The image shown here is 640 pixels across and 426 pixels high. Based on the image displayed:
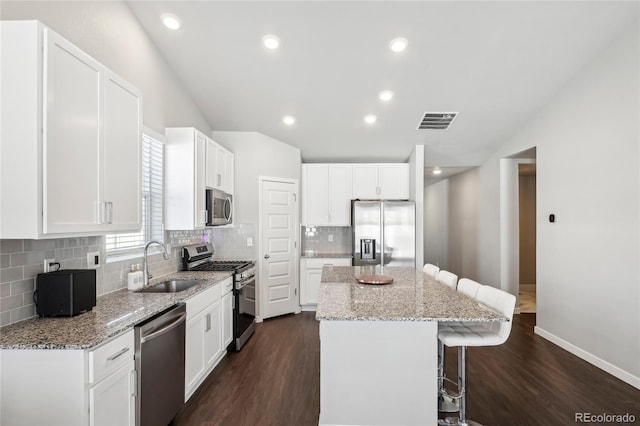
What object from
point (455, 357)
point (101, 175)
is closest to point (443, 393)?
point (455, 357)

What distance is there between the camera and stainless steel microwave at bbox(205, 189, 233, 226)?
3482 mm

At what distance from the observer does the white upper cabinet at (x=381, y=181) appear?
5230 millimetres

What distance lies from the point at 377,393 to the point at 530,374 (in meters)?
1.92

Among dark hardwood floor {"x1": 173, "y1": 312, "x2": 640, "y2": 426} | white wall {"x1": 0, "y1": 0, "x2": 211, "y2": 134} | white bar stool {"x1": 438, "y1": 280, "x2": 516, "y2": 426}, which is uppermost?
white wall {"x1": 0, "y1": 0, "x2": 211, "y2": 134}

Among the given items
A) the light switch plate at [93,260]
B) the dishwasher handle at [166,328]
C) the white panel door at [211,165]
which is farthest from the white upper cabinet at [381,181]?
the light switch plate at [93,260]

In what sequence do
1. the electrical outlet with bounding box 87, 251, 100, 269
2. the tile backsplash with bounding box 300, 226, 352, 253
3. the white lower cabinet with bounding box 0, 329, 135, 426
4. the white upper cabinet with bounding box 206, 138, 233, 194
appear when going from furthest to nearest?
the tile backsplash with bounding box 300, 226, 352, 253, the white upper cabinet with bounding box 206, 138, 233, 194, the electrical outlet with bounding box 87, 251, 100, 269, the white lower cabinet with bounding box 0, 329, 135, 426

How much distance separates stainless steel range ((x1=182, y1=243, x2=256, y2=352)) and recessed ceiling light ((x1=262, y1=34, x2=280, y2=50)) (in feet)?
7.53

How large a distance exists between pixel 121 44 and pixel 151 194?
4.22 feet

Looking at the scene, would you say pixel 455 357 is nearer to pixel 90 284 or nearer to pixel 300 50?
pixel 90 284

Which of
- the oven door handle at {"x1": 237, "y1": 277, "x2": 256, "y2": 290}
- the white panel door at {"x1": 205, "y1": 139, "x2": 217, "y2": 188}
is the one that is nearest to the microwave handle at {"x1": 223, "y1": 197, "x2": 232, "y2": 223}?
the white panel door at {"x1": 205, "y1": 139, "x2": 217, "y2": 188}

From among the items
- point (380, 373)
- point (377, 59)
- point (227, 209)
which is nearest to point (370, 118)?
point (377, 59)

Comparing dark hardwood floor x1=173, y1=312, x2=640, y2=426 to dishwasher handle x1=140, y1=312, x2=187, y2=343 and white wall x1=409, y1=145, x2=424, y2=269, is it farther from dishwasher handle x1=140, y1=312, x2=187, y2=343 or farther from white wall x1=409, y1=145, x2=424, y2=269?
white wall x1=409, y1=145, x2=424, y2=269

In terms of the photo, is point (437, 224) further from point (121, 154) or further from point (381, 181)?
point (121, 154)

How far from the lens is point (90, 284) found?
6.22 ft
